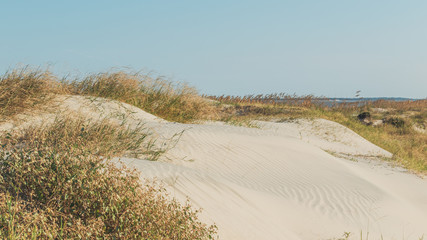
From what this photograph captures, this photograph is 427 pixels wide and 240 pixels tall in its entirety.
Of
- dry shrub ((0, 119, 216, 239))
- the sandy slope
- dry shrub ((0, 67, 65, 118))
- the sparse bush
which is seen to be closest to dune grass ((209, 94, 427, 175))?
the sparse bush

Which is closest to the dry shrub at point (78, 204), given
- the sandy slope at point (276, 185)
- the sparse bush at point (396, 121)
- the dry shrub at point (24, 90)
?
the sandy slope at point (276, 185)

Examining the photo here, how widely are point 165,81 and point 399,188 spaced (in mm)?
6642

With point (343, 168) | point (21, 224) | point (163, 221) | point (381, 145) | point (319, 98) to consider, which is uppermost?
point (319, 98)

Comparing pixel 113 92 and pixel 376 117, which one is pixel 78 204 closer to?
pixel 113 92

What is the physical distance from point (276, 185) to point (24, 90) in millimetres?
4684

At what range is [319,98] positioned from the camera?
977 inches

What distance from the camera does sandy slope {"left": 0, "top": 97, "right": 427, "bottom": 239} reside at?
4.18 m

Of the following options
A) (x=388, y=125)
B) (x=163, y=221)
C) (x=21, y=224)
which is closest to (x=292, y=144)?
(x=163, y=221)

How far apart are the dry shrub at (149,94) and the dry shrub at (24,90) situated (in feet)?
4.43

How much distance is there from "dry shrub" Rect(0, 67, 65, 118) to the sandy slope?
1.26 ft

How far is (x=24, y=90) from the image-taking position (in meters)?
7.14

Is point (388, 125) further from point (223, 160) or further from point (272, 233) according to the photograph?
point (272, 233)

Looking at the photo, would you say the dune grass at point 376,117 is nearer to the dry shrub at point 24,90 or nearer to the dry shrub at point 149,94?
the dry shrub at point 149,94

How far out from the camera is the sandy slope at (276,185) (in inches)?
165
